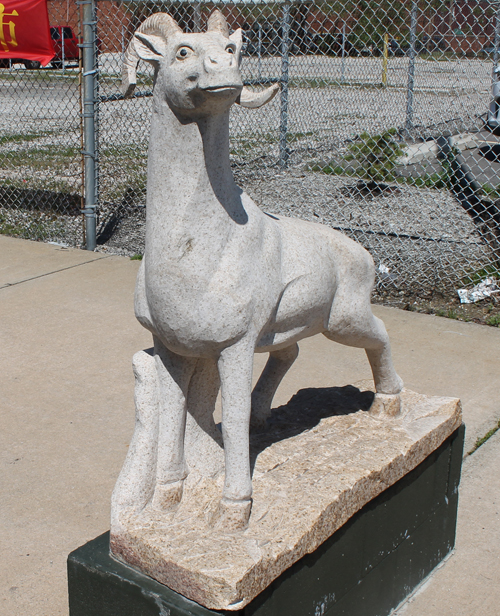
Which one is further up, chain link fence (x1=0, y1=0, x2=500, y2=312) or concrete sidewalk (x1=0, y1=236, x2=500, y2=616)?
chain link fence (x1=0, y1=0, x2=500, y2=312)

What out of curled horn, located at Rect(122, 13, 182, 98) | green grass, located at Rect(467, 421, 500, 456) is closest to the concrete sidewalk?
green grass, located at Rect(467, 421, 500, 456)

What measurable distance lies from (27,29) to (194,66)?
577cm

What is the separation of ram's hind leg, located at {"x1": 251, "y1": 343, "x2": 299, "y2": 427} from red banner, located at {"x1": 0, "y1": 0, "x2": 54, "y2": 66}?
510 cm

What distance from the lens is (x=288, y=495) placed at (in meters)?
2.28

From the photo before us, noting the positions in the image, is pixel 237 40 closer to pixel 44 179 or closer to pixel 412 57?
pixel 412 57

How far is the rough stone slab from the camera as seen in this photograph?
1979 mm

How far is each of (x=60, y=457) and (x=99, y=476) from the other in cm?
28

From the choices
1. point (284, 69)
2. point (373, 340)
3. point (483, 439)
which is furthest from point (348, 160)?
point (373, 340)

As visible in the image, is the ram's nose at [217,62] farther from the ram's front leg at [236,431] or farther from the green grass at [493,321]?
the green grass at [493,321]

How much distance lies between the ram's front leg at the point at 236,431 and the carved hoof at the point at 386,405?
2.81ft

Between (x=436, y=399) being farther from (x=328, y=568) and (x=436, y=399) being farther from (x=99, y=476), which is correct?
(x=99, y=476)

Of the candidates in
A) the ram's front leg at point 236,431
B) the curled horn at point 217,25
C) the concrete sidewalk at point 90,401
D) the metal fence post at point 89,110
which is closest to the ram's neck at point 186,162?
the curled horn at point 217,25

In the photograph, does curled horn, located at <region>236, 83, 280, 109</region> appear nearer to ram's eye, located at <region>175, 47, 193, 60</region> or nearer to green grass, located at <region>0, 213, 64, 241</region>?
ram's eye, located at <region>175, 47, 193, 60</region>

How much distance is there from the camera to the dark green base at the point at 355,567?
209 centimetres
